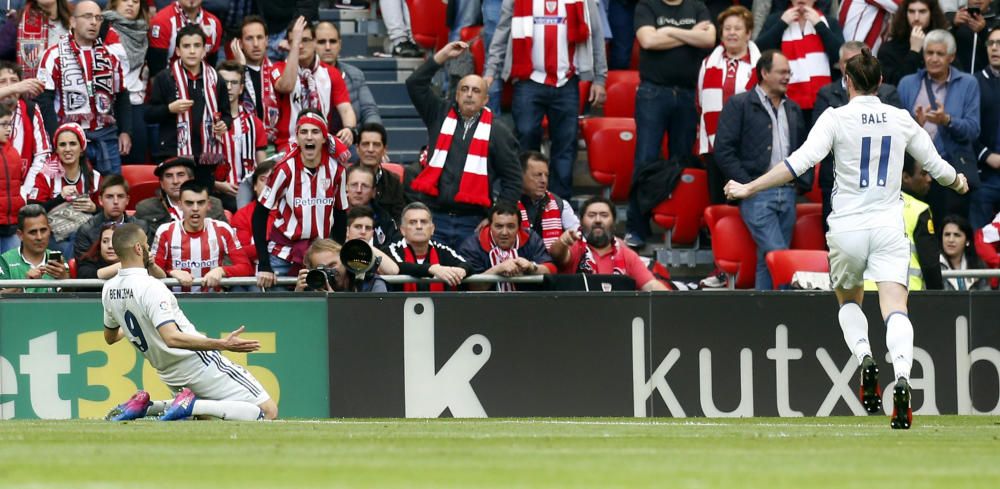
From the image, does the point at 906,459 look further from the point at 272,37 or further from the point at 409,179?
the point at 272,37

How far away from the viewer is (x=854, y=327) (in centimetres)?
967

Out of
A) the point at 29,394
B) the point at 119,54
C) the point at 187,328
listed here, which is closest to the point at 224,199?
the point at 119,54

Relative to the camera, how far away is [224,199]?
14312 mm

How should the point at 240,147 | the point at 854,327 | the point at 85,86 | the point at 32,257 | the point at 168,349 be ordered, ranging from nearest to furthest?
the point at 854,327
the point at 168,349
the point at 32,257
the point at 85,86
the point at 240,147

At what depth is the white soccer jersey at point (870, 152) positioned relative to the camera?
952 cm

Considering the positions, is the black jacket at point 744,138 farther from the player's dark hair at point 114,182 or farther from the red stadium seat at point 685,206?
the player's dark hair at point 114,182

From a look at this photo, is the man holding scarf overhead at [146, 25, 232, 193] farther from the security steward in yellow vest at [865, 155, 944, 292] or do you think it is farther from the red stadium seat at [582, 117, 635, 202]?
the security steward in yellow vest at [865, 155, 944, 292]

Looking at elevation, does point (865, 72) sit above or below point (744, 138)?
above

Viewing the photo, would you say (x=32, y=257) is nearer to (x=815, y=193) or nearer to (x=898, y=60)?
(x=815, y=193)

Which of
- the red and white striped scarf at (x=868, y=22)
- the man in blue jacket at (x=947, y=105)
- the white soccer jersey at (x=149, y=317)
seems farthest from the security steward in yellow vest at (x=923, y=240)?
the white soccer jersey at (x=149, y=317)

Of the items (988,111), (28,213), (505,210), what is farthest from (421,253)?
(988,111)

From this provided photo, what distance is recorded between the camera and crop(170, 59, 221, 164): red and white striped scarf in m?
14.2

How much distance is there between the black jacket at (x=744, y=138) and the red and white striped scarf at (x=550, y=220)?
4.44 ft

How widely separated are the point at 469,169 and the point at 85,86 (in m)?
3.25
